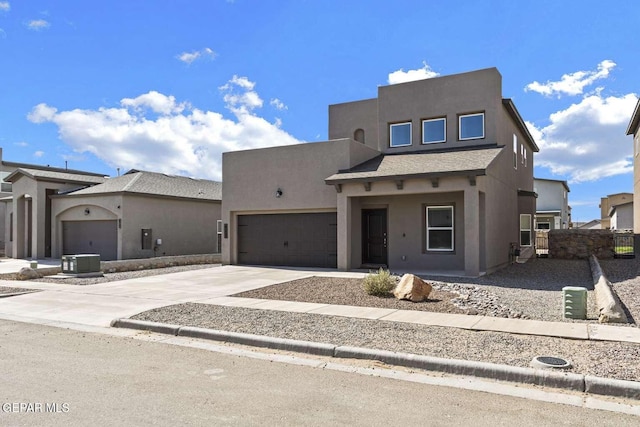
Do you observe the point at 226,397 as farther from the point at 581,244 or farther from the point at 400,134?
the point at 581,244

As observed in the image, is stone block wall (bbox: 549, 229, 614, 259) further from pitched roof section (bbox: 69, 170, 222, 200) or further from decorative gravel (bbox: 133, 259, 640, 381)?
pitched roof section (bbox: 69, 170, 222, 200)

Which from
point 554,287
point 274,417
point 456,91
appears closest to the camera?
point 274,417

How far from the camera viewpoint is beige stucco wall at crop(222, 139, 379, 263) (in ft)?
Answer: 65.2

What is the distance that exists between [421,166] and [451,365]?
39.2 ft

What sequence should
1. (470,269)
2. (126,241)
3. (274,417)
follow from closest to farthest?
(274,417), (470,269), (126,241)

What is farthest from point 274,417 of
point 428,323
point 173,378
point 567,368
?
point 428,323

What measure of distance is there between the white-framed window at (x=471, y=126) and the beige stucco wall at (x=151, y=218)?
1582 centimetres

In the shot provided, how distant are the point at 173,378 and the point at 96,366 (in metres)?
1.32

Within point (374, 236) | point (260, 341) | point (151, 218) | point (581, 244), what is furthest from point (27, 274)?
point (581, 244)

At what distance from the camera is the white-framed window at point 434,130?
66.6 feet

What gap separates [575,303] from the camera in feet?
31.5

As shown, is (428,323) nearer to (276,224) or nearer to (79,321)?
(79,321)

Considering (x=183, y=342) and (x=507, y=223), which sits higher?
(x=507, y=223)

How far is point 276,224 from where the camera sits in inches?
853
